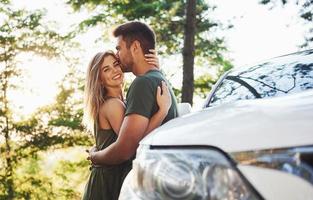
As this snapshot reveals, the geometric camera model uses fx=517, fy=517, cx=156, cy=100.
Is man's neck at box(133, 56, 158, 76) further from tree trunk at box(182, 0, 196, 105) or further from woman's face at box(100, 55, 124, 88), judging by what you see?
tree trunk at box(182, 0, 196, 105)

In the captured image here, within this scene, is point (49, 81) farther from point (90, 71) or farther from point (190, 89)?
point (90, 71)

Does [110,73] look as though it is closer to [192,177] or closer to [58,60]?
[192,177]

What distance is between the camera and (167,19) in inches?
571

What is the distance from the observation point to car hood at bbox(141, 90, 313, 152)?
1291 millimetres

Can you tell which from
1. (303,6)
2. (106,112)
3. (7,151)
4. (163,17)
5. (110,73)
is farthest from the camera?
(7,151)

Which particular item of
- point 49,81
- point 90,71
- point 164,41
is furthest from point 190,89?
point 90,71

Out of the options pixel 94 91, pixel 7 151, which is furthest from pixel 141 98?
pixel 7 151

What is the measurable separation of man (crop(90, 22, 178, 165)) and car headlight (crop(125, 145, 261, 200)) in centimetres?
132

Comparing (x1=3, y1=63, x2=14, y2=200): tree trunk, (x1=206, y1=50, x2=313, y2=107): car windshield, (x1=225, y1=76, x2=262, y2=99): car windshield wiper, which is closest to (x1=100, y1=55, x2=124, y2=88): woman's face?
(x1=206, y1=50, x2=313, y2=107): car windshield

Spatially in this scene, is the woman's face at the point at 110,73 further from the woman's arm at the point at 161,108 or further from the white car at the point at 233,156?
the white car at the point at 233,156

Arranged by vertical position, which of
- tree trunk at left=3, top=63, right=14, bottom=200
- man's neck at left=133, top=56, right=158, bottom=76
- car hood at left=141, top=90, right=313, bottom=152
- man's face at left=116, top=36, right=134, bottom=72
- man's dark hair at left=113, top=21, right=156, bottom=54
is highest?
man's dark hair at left=113, top=21, right=156, bottom=54

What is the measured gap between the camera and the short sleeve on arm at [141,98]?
2.87 m

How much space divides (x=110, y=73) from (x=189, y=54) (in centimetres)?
839

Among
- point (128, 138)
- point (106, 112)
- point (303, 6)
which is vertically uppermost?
point (303, 6)
